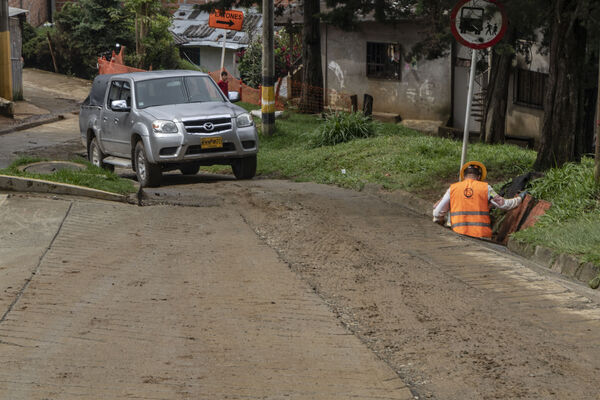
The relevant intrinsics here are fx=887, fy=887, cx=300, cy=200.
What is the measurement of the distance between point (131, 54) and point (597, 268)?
114 ft

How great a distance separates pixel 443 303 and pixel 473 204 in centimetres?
379

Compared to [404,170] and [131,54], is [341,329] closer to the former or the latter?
[404,170]

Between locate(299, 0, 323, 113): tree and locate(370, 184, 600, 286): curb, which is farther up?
locate(299, 0, 323, 113): tree

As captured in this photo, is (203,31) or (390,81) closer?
(390,81)

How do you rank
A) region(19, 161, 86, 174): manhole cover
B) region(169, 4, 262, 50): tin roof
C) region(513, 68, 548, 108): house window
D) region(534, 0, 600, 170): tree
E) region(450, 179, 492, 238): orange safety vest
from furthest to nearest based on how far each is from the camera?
1. region(169, 4, 262, 50): tin roof
2. region(513, 68, 548, 108): house window
3. region(19, 161, 86, 174): manhole cover
4. region(534, 0, 600, 170): tree
5. region(450, 179, 492, 238): orange safety vest

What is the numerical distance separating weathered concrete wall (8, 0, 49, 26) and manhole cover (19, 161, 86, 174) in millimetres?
32958

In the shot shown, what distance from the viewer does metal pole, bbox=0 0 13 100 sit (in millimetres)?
27422

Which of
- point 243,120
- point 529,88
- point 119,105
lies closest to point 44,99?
point 529,88

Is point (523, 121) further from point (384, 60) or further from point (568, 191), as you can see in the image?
point (568, 191)

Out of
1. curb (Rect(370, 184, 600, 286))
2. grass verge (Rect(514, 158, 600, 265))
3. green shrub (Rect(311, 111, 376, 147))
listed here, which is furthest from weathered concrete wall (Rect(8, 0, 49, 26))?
curb (Rect(370, 184, 600, 286))

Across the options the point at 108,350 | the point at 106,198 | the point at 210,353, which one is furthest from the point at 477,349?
the point at 106,198

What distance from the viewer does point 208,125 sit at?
1492cm

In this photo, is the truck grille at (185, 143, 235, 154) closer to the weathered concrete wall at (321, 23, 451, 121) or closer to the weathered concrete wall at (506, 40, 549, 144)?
the weathered concrete wall at (506, 40, 549, 144)

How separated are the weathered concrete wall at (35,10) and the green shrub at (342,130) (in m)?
28.9
